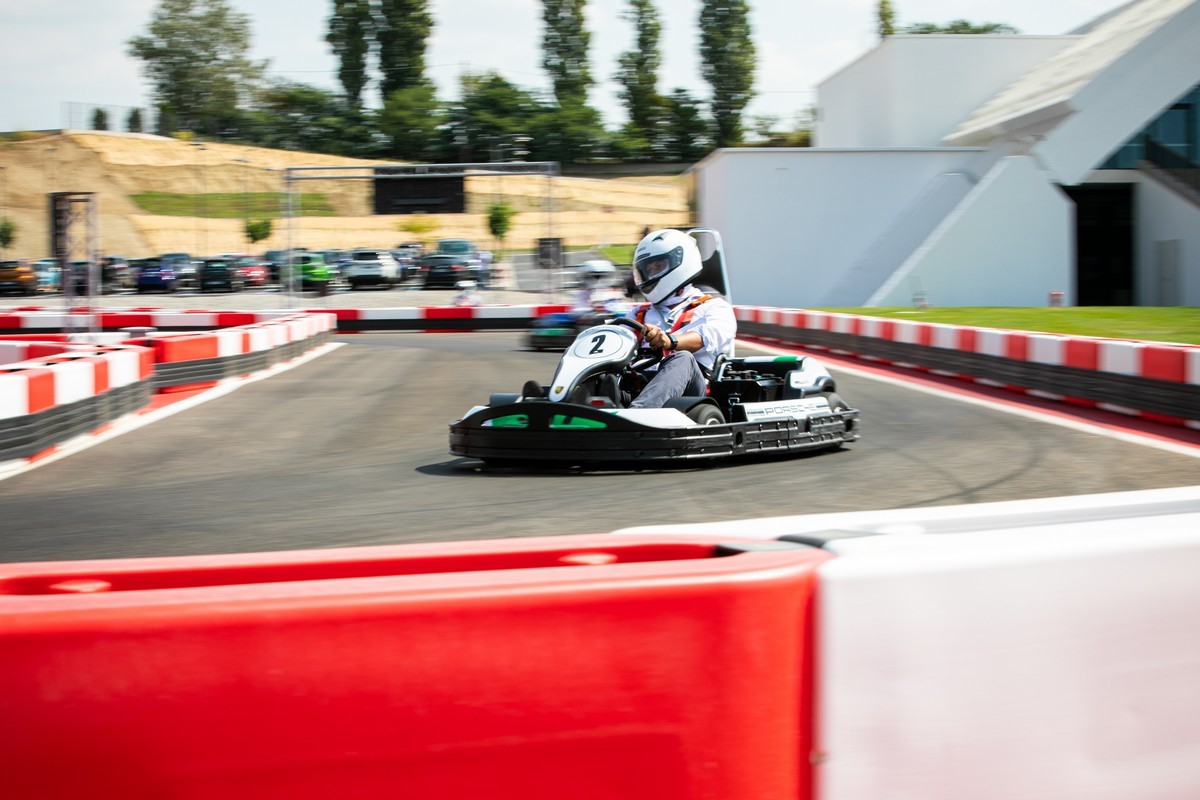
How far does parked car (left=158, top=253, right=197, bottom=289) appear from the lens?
138 feet

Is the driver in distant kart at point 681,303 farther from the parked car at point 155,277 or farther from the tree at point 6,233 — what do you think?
the tree at point 6,233

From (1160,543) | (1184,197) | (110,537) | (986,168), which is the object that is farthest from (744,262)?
(1160,543)

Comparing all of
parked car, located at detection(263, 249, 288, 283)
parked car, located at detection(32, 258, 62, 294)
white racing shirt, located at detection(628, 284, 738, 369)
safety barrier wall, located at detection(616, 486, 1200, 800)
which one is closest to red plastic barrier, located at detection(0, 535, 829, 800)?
safety barrier wall, located at detection(616, 486, 1200, 800)

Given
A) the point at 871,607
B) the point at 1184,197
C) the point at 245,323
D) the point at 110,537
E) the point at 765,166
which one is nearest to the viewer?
the point at 871,607

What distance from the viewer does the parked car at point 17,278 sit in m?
40.0

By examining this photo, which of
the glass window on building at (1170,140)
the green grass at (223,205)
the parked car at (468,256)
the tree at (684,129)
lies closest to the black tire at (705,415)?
the glass window on building at (1170,140)

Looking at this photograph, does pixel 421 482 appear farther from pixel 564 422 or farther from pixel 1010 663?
pixel 1010 663

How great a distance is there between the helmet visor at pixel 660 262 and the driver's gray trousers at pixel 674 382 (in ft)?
1.95

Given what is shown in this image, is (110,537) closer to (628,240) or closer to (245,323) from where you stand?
(245,323)

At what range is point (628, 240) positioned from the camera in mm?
54688

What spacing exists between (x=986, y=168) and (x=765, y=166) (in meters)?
6.06

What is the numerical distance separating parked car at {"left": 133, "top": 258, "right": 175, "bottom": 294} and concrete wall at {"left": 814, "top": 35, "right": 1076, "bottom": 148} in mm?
23378

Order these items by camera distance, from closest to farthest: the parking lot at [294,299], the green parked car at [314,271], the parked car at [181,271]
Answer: the parking lot at [294,299], the green parked car at [314,271], the parked car at [181,271]

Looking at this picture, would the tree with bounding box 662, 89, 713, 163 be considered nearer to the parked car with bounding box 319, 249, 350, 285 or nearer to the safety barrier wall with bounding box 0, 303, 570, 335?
the parked car with bounding box 319, 249, 350, 285
